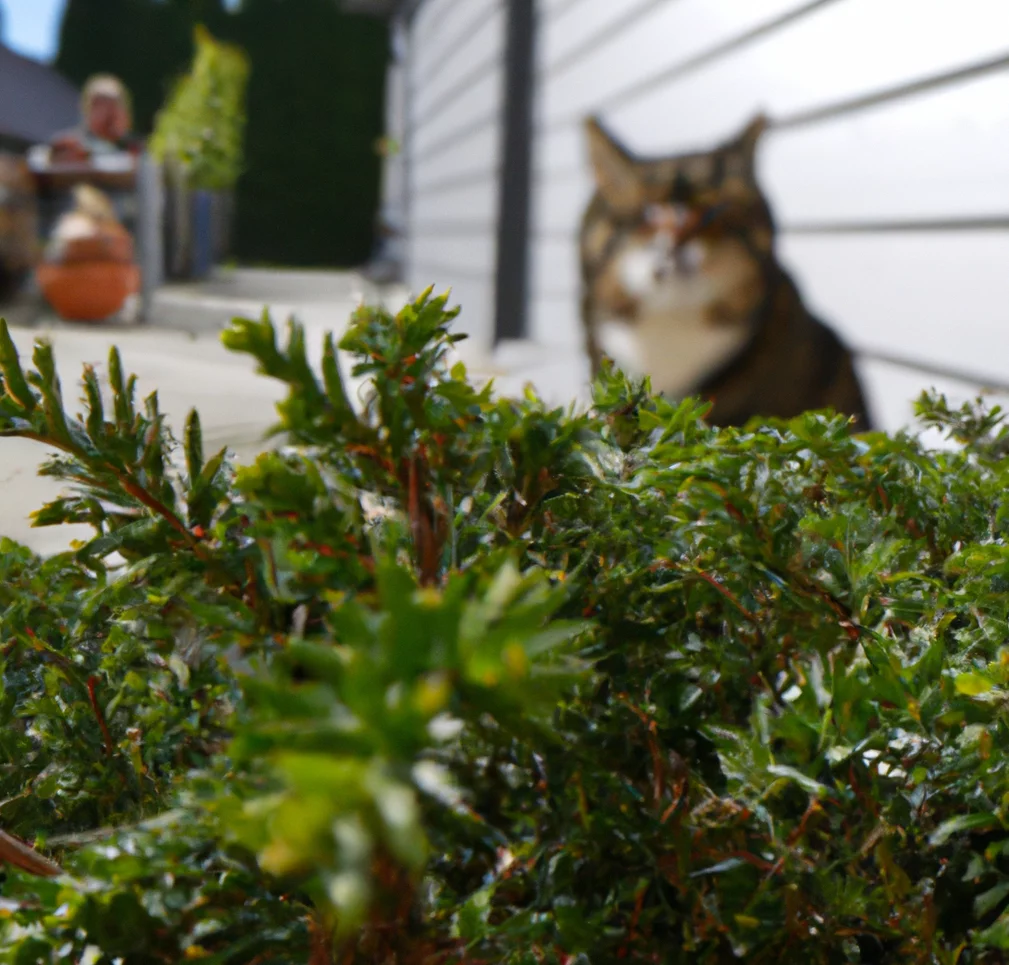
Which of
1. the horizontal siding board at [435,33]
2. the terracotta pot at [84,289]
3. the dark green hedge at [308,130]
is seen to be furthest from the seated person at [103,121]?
the dark green hedge at [308,130]

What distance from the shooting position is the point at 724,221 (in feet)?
9.00

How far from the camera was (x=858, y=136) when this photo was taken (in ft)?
7.67

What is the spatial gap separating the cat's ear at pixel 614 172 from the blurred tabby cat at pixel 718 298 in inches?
0.6

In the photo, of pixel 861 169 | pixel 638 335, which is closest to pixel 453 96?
pixel 638 335

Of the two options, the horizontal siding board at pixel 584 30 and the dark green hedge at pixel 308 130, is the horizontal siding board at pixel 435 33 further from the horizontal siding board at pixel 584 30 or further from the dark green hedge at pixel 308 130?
the dark green hedge at pixel 308 130

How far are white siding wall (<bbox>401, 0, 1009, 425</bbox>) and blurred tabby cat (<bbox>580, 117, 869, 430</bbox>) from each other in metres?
0.07

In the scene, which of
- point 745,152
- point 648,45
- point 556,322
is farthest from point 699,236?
point 556,322

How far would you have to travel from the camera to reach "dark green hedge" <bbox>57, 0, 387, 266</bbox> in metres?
15.7

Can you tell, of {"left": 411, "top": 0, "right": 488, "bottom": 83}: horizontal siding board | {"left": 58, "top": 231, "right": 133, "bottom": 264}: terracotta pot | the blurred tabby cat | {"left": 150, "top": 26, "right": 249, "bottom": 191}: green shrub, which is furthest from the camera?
{"left": 150, "top": 26, "right": 249, "bottom": 191}: green shrub

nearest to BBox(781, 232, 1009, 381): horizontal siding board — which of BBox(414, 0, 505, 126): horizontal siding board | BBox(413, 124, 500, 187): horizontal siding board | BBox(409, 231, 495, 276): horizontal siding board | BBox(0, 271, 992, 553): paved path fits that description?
BBox(0, 271, 992, 553): paved path

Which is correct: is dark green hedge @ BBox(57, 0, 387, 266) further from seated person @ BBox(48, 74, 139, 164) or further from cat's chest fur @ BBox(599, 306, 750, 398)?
cat's chest fur @ BBox(599, 306, 750, 398)

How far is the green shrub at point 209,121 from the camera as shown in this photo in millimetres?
12336

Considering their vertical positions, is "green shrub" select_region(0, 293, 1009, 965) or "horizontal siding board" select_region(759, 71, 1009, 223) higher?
"horizontal siding board" select_region(759, 71, 1009, 223)

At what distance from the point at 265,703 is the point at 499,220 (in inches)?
186
